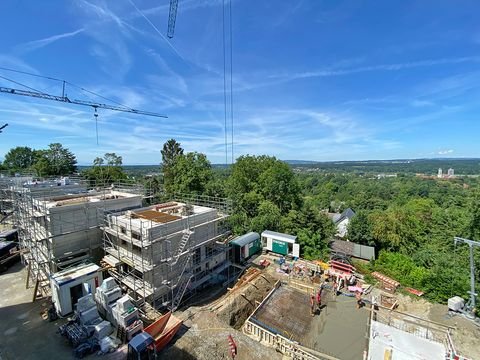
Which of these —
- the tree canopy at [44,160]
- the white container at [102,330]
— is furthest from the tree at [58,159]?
the white container at [102,330]

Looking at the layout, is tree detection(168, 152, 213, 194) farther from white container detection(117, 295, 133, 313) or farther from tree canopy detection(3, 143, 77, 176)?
tree canopy detection(3, 143, 77, 176)

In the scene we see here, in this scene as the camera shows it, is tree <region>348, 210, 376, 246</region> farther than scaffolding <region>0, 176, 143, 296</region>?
Yes

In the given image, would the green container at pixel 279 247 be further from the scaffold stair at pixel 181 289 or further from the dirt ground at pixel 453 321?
the scaffold stair at pixel 181 289

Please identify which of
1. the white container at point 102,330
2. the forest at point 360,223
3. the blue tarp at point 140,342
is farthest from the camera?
the forest at point 360,223

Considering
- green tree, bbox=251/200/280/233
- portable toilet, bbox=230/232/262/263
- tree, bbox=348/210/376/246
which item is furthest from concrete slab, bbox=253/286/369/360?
tree, bbox=348/210/376/246

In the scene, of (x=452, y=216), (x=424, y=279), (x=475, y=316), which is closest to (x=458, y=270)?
(x=424, y=279)

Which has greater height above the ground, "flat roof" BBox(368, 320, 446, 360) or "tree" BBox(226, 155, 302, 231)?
"tree" BBox(226, 155, 302, 231)

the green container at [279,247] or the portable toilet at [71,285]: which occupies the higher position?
the portable toilet at [71,285]

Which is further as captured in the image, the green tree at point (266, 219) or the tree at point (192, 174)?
the tree at point (192, 174)
